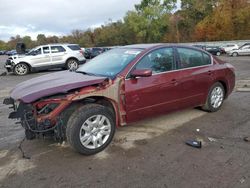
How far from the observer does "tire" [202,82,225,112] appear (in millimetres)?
6039

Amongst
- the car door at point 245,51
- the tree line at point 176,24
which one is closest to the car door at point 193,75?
the car door at point 245,51

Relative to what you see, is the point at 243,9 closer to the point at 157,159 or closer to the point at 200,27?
the point at 200,27

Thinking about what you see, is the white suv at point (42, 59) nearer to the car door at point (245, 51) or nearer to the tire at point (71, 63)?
the tire at point (71, 63)

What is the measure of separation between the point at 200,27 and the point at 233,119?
49.2 meters

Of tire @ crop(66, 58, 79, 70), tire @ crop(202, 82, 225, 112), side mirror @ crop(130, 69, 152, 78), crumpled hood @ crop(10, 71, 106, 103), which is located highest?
side mirror @ crop(130, 69, 152, 78)

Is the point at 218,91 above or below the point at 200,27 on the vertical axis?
below

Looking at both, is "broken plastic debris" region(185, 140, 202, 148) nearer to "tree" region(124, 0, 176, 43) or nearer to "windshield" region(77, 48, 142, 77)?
"windshield" region(77, 48, 142, 77)

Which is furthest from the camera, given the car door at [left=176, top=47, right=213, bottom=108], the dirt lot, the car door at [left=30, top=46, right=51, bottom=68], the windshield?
the car door at [left=30, top=46, right=51, bottom=68]

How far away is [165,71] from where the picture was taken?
508 cm

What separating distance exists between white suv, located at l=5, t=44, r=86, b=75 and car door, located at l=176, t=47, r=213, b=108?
11.9 m

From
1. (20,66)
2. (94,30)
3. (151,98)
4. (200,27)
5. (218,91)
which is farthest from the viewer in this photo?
(94,30)

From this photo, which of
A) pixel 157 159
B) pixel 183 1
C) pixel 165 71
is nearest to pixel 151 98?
pixel 165 71

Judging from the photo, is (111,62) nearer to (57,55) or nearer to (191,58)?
(191,58)

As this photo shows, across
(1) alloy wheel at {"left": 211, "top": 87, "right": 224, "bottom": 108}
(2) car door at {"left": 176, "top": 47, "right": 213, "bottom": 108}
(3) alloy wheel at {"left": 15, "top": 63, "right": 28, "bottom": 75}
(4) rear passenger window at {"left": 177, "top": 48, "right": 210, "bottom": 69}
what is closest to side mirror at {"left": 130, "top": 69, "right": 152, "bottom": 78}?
(2) car door at {"left": 176, "top": 47, "right": 213, "bottom": 108}
